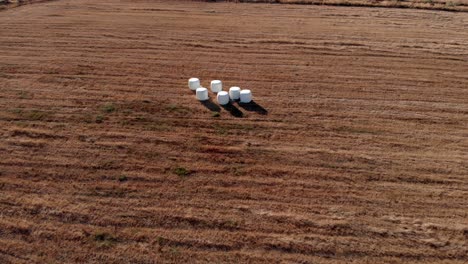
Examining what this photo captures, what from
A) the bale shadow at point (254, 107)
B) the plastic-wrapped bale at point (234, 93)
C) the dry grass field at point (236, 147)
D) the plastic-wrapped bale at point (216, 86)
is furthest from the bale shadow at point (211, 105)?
the bale shadow at point (254, 107)

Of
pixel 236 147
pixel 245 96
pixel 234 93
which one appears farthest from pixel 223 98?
pixel 236 147

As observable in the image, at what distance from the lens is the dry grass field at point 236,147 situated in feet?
31.1

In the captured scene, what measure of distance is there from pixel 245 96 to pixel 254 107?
53 cm

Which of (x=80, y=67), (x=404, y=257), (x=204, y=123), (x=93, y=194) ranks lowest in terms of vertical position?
(x=404, y=257)

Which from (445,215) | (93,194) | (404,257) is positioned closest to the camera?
(404,257)

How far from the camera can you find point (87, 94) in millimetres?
16000

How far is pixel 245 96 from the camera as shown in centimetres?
1523

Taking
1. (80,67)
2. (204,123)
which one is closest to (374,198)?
(204,123)

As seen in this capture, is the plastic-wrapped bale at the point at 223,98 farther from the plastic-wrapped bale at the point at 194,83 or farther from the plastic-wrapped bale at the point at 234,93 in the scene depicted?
the plastic-wrapped bale at the point at 194,83

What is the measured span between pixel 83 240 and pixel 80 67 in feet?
35.6

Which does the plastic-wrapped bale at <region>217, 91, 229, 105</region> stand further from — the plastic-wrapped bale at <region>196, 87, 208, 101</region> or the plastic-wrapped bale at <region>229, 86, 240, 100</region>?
the plastic-wrapped bale at <region>196, 87, 208, 101</region>

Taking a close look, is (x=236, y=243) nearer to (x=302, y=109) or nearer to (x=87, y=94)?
(x=302, y=109)

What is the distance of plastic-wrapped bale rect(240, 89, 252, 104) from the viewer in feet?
49.9

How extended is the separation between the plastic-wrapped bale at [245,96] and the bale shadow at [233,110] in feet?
1.49
